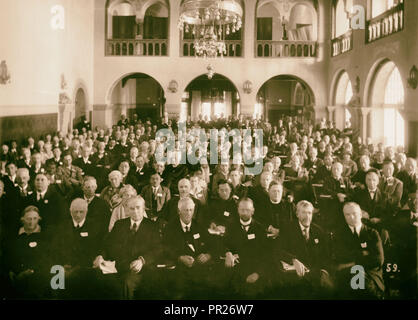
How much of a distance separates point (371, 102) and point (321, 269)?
39.3 ft

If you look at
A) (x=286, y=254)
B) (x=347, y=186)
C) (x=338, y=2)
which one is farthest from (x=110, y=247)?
(x=338, y=2)

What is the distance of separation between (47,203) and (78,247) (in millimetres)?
1431

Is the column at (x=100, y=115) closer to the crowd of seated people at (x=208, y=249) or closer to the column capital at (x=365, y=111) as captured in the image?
the column capital at (x=365, y=111)

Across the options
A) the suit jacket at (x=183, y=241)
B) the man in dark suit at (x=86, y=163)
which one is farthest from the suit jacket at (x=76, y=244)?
the man in dark suit at (x=86, y=163)

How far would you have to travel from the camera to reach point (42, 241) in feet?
18.1

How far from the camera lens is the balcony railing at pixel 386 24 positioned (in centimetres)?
1316

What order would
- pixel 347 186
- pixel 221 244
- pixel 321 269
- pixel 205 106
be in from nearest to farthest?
pixel 321 269 → pixel 221 244 → pixel 347 186 → pixel 205 106

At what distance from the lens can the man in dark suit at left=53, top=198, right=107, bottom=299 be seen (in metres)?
5.29

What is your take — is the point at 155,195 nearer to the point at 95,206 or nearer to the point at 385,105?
the point at 95,206

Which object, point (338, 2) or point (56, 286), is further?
point (338, 2)

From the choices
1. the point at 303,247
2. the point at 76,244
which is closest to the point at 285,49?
the point at 303,247

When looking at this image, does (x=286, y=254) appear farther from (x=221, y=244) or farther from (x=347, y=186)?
(x=347, y=186)

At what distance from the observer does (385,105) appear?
1574cm

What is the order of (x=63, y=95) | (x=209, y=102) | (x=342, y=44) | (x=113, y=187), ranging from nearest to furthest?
(x=113, y=187) → (x=63, y=95) → (x=342, y=44) → (x=209, y=102)
